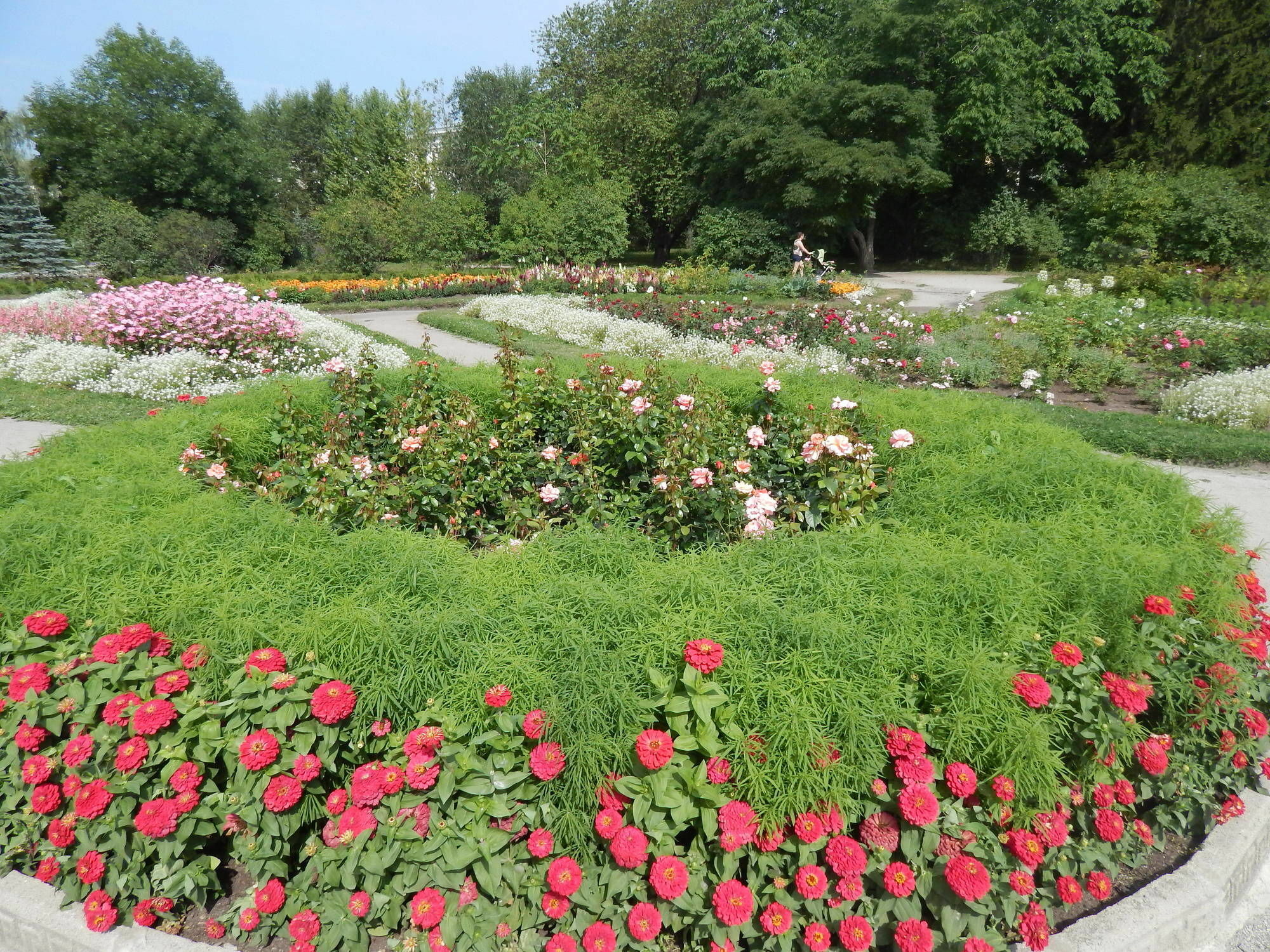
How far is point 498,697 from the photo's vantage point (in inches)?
70.8

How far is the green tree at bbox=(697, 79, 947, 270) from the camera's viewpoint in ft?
76.0

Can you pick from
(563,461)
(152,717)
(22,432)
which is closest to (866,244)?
(22,432)

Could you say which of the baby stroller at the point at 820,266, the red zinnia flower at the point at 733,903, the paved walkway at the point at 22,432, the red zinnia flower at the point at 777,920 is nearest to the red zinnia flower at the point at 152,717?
the red zinnia flower at the point at 733,903

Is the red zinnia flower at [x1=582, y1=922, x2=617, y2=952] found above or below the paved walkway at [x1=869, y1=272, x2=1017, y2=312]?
below

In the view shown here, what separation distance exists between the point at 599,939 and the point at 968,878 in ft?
Result: 2.78

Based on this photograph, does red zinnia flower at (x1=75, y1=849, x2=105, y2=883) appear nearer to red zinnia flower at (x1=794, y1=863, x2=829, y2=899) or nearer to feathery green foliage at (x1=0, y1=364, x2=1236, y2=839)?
feathery green foliage at (x1=0, y1=364, x2=1236, y2=839)

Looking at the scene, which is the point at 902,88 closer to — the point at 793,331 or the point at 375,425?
the point at 793,331

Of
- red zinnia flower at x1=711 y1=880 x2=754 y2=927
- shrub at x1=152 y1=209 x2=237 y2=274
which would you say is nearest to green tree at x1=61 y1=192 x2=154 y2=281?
shrub at x1=152 y1=209 x2=237 y2=274

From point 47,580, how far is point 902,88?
26777 mm

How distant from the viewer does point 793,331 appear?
10133 mm

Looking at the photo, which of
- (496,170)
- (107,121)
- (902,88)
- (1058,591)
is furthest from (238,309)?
(496,170)

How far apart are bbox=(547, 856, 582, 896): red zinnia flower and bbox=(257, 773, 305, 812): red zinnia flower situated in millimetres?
667

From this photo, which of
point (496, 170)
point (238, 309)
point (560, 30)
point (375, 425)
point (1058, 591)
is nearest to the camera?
point (1058, 591)

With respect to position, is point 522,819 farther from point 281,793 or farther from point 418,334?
point 418,334
